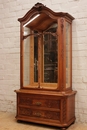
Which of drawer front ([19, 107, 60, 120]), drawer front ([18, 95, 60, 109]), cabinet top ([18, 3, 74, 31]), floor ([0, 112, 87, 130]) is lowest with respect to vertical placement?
floor ([0, 112, 87, 130])

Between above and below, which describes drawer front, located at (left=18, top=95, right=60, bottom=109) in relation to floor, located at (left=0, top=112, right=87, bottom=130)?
above

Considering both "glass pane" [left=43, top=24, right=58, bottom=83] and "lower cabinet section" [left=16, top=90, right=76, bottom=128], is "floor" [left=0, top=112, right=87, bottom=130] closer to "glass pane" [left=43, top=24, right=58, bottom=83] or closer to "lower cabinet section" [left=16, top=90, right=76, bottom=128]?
"lower cabinet section" [left=16, top=90, right=76, bottom=128]

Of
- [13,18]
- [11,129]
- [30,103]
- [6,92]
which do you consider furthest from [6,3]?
[11,129]

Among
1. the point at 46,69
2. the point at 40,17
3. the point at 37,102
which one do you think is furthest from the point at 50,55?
the point at 37,102

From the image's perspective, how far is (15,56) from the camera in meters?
3.14

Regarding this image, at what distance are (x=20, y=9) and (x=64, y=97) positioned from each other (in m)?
1.62

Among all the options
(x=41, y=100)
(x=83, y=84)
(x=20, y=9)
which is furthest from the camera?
(x=20, y=9)

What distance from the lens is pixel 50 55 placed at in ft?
8.79

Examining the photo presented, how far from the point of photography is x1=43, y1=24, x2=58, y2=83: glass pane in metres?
2.54

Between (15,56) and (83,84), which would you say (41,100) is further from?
(15,56)

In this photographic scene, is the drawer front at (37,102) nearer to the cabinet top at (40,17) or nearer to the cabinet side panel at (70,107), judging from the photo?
the cabinet side panel at (70,107)

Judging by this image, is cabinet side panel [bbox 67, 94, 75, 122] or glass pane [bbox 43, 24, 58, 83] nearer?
cabinet side panel [bbox 67, 94, 75, 122]

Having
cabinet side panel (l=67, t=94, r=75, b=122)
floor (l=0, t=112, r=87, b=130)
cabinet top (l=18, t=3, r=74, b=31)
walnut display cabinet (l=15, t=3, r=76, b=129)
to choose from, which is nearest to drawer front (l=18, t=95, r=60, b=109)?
walnut display cabinet (l=15, t=3, r=76, b=129)

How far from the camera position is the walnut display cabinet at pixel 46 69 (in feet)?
7.91
